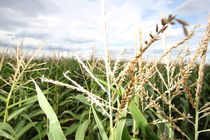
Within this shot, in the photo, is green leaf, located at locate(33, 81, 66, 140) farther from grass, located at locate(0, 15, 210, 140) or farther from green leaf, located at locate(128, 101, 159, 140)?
green leaf, located at locate(128, 101, 159, 140)

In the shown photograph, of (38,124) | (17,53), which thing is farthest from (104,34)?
(38,124)

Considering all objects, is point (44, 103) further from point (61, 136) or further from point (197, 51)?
point (197, 51)

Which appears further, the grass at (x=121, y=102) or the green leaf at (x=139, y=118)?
the green leaf at (x=139, y=118)

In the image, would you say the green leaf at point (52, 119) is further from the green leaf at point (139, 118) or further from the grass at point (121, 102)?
the green leaf at point (139, 118)

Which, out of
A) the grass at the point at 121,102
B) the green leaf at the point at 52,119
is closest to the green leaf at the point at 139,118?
the grass at the point at 121,102

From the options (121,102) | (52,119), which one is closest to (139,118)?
(121,102)

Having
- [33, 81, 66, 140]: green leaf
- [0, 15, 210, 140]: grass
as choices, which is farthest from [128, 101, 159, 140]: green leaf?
[33, 81, 66, 140]: green leaf

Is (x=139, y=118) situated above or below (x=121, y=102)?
below

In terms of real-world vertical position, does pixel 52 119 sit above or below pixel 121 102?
below

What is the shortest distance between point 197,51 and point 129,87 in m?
0.42

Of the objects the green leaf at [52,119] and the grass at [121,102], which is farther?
the green leaf at [52,119]

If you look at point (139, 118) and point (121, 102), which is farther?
point (139, 118)

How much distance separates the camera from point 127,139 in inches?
28.3

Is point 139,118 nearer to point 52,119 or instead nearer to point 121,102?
point 121,102
